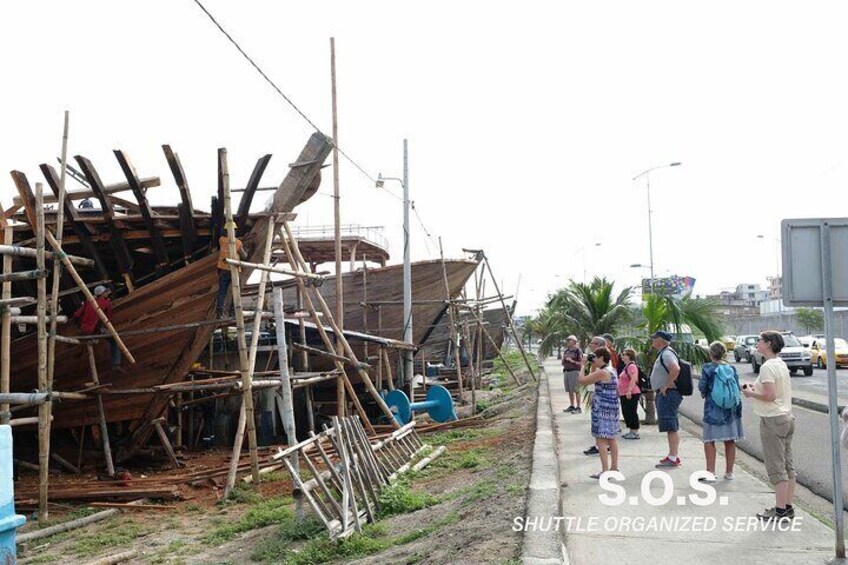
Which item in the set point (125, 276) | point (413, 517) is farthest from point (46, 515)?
point (413, 517)

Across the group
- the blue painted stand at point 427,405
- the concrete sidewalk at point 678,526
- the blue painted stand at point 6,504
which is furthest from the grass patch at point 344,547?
the blue painted stand at point 427,405

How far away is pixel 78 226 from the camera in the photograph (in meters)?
10.2

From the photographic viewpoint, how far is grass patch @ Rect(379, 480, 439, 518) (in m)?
7.46

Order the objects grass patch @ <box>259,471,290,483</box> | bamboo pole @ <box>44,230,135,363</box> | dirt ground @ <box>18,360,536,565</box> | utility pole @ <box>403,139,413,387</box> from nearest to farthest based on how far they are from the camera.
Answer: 1. dirt ground @ <box>18,360,536,565</box>
2. bamboo pole @ <box>44,230,135,363</box>
3. grass patch @ <box>259,471,290,483</box>
4. utility pole @ <box>403,139,413,387</box>

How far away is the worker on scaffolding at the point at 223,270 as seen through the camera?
969 cm

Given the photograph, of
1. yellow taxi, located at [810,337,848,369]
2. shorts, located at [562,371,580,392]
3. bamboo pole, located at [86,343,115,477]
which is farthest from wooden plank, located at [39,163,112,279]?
yellow taxi, located at [810,337,848,369]

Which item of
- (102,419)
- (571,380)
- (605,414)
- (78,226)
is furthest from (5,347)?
(571,380)

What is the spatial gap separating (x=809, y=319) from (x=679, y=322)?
4771cm

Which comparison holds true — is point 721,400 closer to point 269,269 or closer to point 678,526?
point 678,526

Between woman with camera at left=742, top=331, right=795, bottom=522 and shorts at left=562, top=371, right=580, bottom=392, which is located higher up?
woman with camera at left=742, top=331, right=795, bottom=522

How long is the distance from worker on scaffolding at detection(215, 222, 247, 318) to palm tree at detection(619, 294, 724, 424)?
6.05 metres

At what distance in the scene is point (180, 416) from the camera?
13.0m

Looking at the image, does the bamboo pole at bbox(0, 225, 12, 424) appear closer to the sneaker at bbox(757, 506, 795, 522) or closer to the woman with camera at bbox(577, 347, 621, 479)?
the woman with camera at bbox(577, 347, 621, 479)

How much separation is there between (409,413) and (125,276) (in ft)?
17.3
